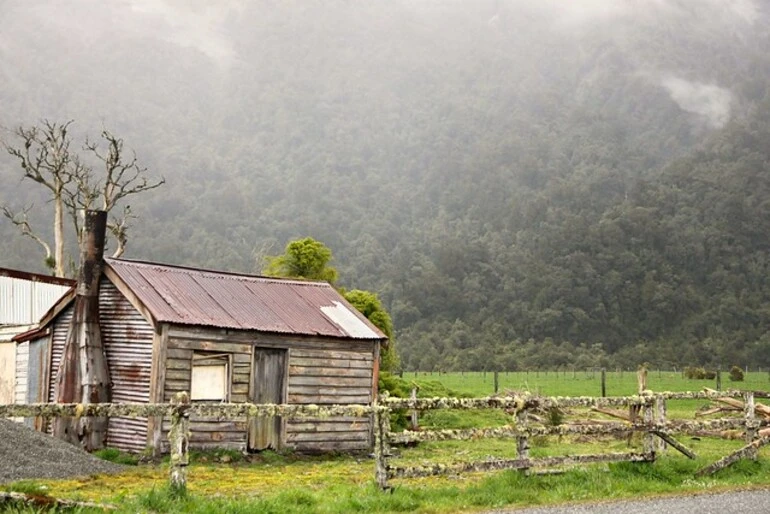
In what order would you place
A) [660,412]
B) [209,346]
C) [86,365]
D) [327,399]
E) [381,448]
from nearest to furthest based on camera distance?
1. [381,448]
2. [660,412]
3. [209,346]
4. [86,365]
5. [327,399]

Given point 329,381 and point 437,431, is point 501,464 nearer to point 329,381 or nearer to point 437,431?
point 437,431

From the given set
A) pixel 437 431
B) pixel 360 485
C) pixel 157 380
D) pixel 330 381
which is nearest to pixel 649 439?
pixel 437 431

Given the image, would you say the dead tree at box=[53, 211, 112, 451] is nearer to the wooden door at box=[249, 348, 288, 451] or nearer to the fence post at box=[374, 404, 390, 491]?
the wooden door at box=[249, 348, 288, 451]

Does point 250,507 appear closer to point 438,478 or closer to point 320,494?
point 320,494

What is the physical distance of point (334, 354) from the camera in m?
25.1

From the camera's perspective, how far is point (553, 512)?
11.9 metres

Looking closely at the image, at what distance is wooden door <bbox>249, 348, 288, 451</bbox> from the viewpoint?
2333 centimetres

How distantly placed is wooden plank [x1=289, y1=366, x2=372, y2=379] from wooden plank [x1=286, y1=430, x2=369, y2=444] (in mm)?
1655

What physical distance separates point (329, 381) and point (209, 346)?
3.98 meters

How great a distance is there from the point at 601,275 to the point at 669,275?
1107cm

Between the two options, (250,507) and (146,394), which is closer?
(250,507)

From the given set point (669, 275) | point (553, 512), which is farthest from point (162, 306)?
point (669, 275)

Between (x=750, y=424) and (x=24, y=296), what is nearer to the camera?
(x=750, y=424)

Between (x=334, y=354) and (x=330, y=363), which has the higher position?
(x=334, y=354)
